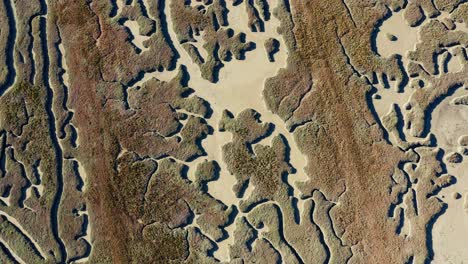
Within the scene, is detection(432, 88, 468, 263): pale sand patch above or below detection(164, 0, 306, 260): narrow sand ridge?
below

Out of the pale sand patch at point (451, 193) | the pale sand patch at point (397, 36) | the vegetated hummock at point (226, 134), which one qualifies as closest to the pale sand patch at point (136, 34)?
the vegetated hummock at point (226, 134)

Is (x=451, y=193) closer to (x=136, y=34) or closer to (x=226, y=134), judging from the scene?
(x=226, y=134)

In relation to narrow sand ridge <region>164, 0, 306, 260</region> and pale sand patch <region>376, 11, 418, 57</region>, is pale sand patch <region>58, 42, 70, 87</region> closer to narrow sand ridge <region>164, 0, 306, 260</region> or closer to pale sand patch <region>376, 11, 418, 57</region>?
narrow sand ridge <region>164, 0, 306, 260</region>

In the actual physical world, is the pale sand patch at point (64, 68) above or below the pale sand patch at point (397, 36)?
above

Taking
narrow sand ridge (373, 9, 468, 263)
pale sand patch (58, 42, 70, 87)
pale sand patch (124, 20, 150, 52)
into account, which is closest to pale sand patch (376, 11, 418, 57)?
narrow sand ridge (373, 9, 468, 263)

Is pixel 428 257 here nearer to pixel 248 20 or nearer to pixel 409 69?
pixel 409 69

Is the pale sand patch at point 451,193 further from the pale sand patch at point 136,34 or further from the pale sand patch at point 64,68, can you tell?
the pale sand patch at point 64,68

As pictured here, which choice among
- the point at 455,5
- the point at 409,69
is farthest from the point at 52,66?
the point at 455,5
